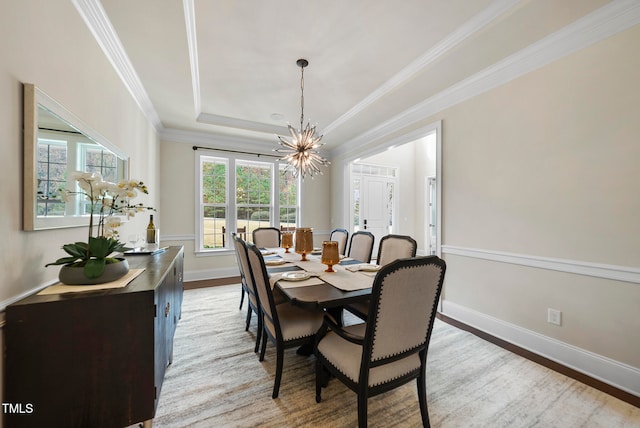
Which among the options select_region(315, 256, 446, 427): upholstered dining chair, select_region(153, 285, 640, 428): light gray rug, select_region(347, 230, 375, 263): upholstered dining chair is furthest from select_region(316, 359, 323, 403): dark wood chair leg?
select_region(347, 230, 375, 263): upholstered dining chair

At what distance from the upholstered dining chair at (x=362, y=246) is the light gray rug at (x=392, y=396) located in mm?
1131

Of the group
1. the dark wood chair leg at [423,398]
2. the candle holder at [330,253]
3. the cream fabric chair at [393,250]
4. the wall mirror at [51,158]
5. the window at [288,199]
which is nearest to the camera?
the wall mirror at [51,158]

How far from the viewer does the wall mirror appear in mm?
1208

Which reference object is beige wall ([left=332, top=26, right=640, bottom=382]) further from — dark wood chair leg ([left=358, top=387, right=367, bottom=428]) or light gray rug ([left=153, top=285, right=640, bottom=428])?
dark wood chair leg ([left=358, top=387, right=367, bottom=428])

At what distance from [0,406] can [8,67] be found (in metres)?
1.43

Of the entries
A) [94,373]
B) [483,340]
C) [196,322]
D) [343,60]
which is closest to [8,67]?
[94,373]

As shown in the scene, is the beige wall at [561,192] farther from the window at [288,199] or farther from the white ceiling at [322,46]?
the window at [288,199]

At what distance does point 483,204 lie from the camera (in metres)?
2.72

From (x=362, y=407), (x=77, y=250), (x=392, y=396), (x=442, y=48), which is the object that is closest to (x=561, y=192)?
(x=442, y=48)

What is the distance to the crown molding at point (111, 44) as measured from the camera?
1.73m

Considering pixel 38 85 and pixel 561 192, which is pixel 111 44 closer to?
pixel 38 85

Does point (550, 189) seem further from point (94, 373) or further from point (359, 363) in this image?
point (94, 373)

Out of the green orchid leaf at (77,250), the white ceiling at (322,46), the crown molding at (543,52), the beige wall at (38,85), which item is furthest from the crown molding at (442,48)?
the green orchid leaf at (77,250)

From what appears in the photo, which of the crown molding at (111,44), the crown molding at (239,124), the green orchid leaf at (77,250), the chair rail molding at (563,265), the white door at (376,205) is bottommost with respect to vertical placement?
the chair rail molding at (563,265)
